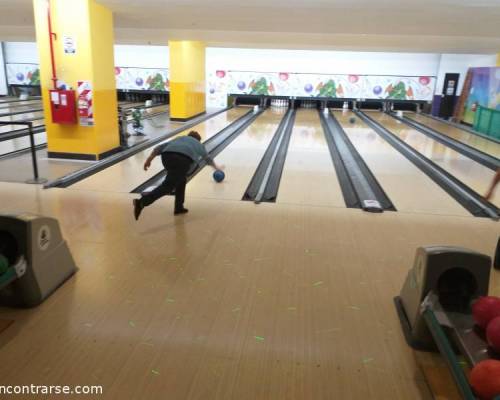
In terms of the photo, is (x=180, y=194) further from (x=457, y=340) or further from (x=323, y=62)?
(x=323, y=62)

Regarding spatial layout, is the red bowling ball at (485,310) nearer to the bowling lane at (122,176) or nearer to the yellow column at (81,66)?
the bowling lane at (122,176)

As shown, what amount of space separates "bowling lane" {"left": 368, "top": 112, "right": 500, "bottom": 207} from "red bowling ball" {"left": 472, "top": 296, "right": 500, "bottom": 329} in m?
3.47

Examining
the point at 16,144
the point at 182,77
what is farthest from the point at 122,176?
the point at 182,77

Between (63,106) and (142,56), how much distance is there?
1203 centimetres

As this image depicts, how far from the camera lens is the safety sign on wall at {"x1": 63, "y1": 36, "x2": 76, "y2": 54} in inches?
231

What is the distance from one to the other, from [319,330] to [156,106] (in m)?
15.3

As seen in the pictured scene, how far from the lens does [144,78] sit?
17.3 metres

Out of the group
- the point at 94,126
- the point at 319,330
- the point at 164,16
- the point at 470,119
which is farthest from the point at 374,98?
the point at 319,330

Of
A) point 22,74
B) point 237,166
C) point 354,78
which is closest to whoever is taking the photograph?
point 237,166

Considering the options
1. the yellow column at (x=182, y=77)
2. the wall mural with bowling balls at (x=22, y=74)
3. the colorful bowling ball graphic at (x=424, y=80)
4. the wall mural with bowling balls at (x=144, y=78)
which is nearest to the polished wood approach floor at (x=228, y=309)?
the yellow column at (x=182, y=77)

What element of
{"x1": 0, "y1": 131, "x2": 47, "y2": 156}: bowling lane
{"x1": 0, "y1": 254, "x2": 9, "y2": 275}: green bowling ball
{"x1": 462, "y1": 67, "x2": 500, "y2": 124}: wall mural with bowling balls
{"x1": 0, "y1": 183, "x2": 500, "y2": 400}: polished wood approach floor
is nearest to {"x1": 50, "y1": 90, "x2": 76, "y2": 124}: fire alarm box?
{"x1": 0, "y1": 131, "x2": 47, "y2": 156}: bowling lane

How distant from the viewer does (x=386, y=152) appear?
816 centimetres

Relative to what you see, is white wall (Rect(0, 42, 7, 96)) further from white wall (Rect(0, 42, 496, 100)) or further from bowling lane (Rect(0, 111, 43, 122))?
bowling lane (Rect(0, 111, 43, 122))

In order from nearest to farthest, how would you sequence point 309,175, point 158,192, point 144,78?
point 158,192 < point 309,175 < point 144,78
